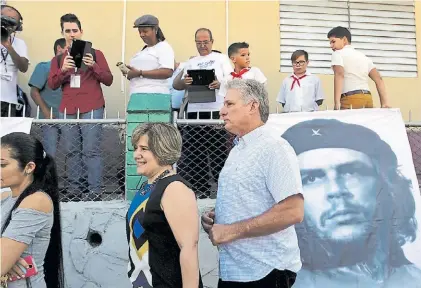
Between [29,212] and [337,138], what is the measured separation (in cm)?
300

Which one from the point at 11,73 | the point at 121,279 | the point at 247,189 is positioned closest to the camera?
the point at 247,189

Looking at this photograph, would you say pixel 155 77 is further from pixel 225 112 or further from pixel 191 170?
pixel 225 112

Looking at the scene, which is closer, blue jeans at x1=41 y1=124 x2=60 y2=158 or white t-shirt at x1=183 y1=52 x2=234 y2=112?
blue jeans at x1=41 y1=124 x2=60 y2=158

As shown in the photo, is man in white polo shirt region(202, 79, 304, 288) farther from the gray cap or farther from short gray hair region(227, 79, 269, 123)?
the gray cap

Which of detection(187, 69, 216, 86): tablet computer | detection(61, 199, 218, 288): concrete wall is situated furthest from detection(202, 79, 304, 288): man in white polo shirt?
detection(187, 69, 216, 86): tablet computer

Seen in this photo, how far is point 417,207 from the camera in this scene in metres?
4.45

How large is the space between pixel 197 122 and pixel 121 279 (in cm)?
152

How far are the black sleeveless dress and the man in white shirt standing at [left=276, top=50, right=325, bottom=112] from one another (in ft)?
12.6

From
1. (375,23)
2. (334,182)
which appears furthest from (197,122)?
(375,23)

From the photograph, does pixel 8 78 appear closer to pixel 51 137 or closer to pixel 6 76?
pixel 6 76

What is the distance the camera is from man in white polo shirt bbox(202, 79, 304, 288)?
246 centimetres

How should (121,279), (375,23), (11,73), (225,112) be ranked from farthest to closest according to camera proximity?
1. (375,23)
2. (11,73)
3. (121,279)
4. (225,112)

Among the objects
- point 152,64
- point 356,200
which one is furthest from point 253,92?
point 152,64

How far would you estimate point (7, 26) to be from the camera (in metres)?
5.34
